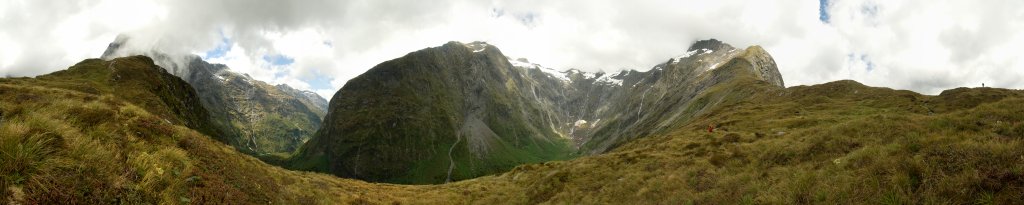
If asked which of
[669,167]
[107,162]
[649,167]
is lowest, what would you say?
[649,167]

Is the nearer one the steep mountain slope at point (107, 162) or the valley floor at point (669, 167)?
the steep mountain slope at point (107, 162)

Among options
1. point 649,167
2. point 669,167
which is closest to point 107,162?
point 669,167

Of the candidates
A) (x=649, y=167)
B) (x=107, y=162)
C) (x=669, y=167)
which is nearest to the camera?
(x=107, y=162)

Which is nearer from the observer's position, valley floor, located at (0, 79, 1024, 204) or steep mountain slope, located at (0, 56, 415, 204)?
steep mountain slope, located at (0, 56, 415, 204)

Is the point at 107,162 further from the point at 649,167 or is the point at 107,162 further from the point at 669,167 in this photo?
the point at 649,167

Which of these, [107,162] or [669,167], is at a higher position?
[107,162]

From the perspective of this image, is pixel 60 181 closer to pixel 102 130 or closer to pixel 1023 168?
pixel 102 130

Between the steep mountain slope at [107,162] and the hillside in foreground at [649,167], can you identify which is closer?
the steep mountain slope at [107,162]

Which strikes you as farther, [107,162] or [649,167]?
[649,167]

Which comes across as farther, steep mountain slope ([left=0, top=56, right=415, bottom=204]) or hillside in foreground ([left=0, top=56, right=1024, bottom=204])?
hillside in foreground ([left=0, top=56, right=1024, bottom=204])

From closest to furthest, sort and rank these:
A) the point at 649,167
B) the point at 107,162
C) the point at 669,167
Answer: the point at 107,162 → the point at 669,167 → the point at 649,167

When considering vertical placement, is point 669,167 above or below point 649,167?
above

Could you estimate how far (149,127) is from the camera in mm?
16734

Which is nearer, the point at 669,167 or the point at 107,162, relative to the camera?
the point at 107,162
